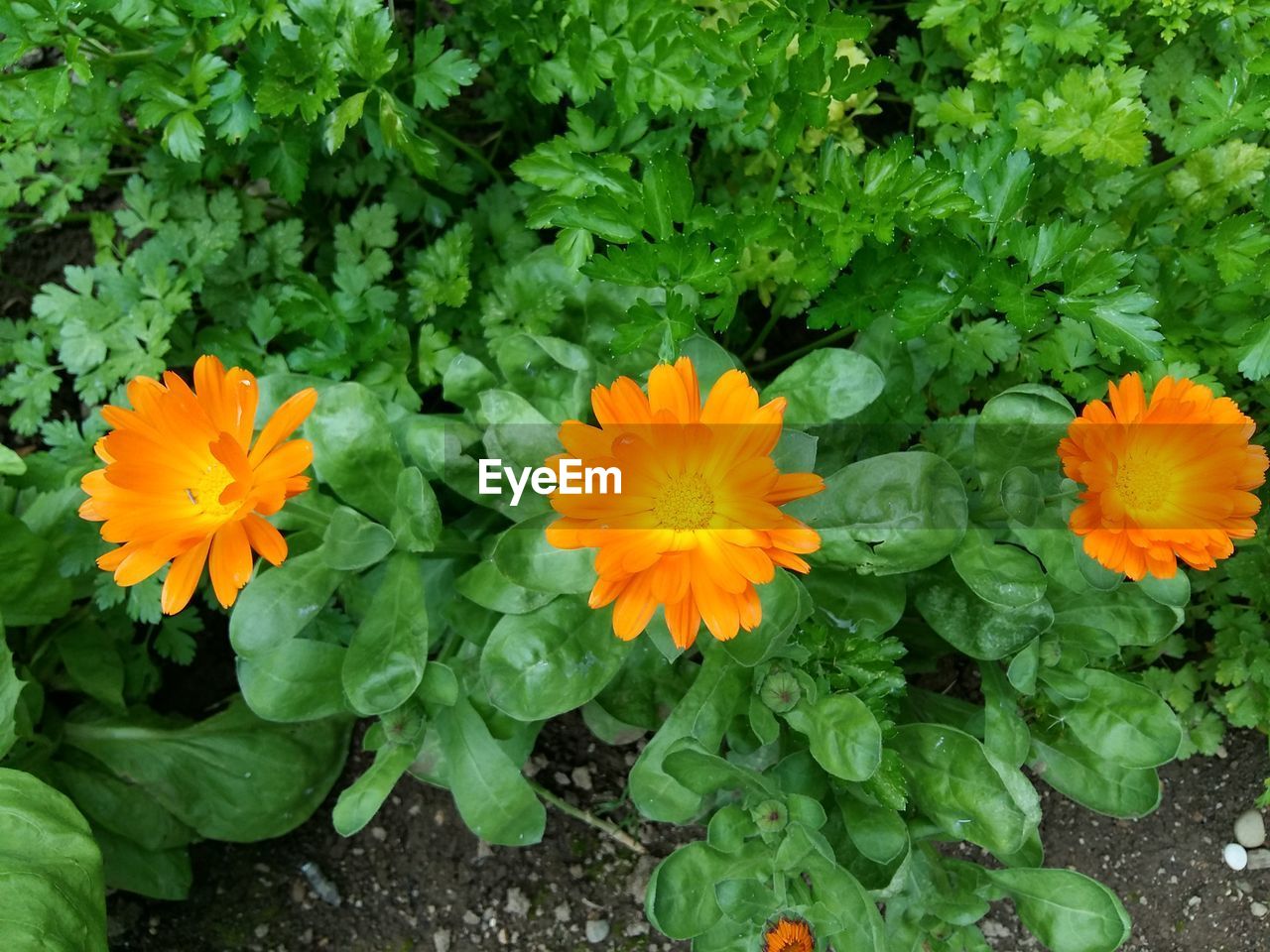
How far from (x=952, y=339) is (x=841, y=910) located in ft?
3.02

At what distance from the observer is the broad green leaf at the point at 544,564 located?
5.04 feet

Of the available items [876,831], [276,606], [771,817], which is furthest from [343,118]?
[876,831]

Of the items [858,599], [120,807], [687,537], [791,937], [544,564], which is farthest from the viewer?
[120,807]

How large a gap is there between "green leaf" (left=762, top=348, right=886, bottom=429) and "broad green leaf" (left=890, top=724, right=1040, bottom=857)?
1.60 feet

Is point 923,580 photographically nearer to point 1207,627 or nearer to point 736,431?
point 736,431

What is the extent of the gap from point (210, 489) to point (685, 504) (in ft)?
1.99

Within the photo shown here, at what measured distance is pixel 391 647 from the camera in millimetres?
1616

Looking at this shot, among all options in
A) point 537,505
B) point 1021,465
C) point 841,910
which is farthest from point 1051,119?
point 841,910

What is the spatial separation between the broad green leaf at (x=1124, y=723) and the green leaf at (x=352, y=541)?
108 cm

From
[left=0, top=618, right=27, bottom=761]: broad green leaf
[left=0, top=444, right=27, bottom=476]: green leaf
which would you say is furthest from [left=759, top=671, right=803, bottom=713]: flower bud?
[left=0, top=444, right=27, bottom=476]: green leaf

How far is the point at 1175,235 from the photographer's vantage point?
72.4 inches

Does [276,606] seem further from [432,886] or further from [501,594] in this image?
[432,886]

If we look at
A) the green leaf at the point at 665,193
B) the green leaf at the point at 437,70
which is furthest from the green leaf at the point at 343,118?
the green leaf at the point at 665,193

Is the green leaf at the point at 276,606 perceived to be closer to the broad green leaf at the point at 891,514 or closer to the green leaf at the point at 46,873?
the green leaf at the point at 46,873
